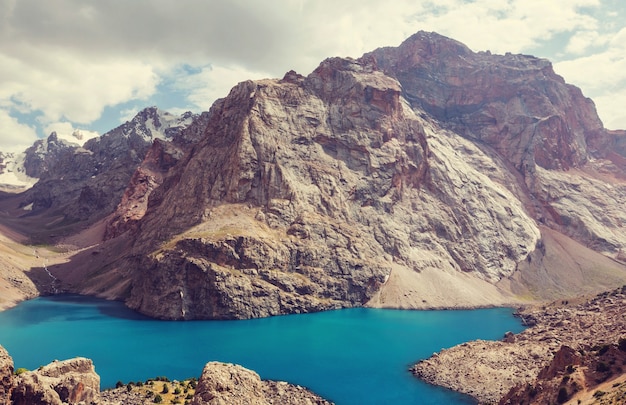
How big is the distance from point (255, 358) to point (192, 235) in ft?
285

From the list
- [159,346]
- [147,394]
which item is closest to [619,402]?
[147,394]

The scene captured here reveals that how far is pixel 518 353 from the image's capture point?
103m

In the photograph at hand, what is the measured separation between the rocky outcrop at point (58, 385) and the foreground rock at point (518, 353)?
6100cm

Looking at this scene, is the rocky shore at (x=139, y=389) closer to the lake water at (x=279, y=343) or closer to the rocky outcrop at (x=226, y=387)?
the rocky outcrop at (x=226, y=387)

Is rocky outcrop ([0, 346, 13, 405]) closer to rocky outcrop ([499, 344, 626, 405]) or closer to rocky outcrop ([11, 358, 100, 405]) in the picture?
rocky outcrop ([11, 358, 100, 405])

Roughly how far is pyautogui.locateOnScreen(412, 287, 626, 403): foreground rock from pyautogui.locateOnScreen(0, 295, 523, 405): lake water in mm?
5489

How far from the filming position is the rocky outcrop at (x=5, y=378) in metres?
41.5

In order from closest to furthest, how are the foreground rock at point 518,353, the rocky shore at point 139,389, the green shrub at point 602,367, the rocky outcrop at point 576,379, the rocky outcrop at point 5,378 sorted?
the rocky outcrop at point 5,378 < the rocky shore at point 139,389 < the rocky outcrop at point 576,379 < the green shrub at point 602,367 < the foreground rock at point 518,353

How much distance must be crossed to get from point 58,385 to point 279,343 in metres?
72.2

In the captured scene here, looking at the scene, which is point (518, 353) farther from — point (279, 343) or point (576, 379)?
point (279, 343)

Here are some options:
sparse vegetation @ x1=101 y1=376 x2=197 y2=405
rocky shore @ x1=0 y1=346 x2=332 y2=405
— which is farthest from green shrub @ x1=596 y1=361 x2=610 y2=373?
sparse vegetation @ x1=101 y1=376 x2=197 y2=405

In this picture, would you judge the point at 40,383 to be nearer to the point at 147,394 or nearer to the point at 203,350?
the point at 147,394

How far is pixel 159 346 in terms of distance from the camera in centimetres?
12106

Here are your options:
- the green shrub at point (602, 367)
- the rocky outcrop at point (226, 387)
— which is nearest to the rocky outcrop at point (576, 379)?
the green shrub at point (602, 367)
